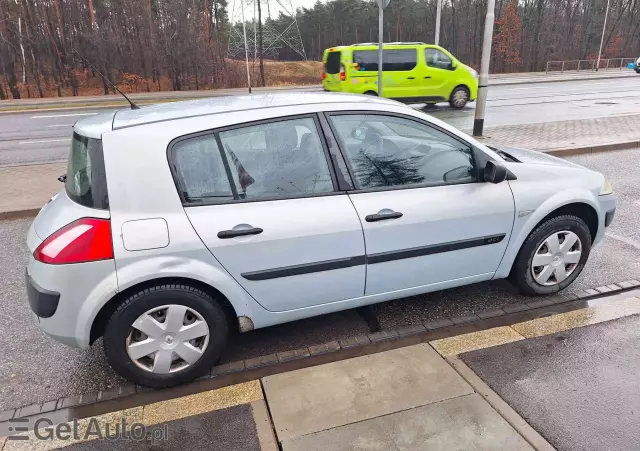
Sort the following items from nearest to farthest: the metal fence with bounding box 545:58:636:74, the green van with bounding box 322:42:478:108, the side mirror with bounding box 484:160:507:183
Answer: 1. the side mirror with bounding box 484:160:507:183
2. the green van with bounding box 322:42:478:108
3. the metal fence with bounding box 545:58:636:74

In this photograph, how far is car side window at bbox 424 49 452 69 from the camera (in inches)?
595

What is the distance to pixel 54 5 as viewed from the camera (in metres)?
27.9

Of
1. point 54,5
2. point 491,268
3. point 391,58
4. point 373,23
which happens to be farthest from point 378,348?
point 373,23

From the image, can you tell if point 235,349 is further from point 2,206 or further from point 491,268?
point 2,206

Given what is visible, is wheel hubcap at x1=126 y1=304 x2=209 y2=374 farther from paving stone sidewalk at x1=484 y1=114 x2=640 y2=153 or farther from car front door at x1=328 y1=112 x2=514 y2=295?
paving stone sidewalk at x1=484 y1=114 x2=640 y2=153

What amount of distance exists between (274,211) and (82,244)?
3.36 feet

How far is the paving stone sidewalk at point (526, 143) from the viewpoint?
6.41 meters

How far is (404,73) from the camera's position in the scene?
15023mm

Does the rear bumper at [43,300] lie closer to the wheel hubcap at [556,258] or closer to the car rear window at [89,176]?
the car rear window at [89,176]

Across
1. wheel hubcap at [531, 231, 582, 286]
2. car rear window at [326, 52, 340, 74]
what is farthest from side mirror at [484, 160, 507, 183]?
car rear window at [326, 52, 340, 74]

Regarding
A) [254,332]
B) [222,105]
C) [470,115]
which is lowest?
[254,332]

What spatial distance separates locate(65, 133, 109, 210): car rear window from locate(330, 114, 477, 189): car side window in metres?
1.38

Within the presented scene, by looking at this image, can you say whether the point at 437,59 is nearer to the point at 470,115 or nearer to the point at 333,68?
the point at 470,115

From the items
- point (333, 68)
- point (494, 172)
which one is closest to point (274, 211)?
point (494, 172)
